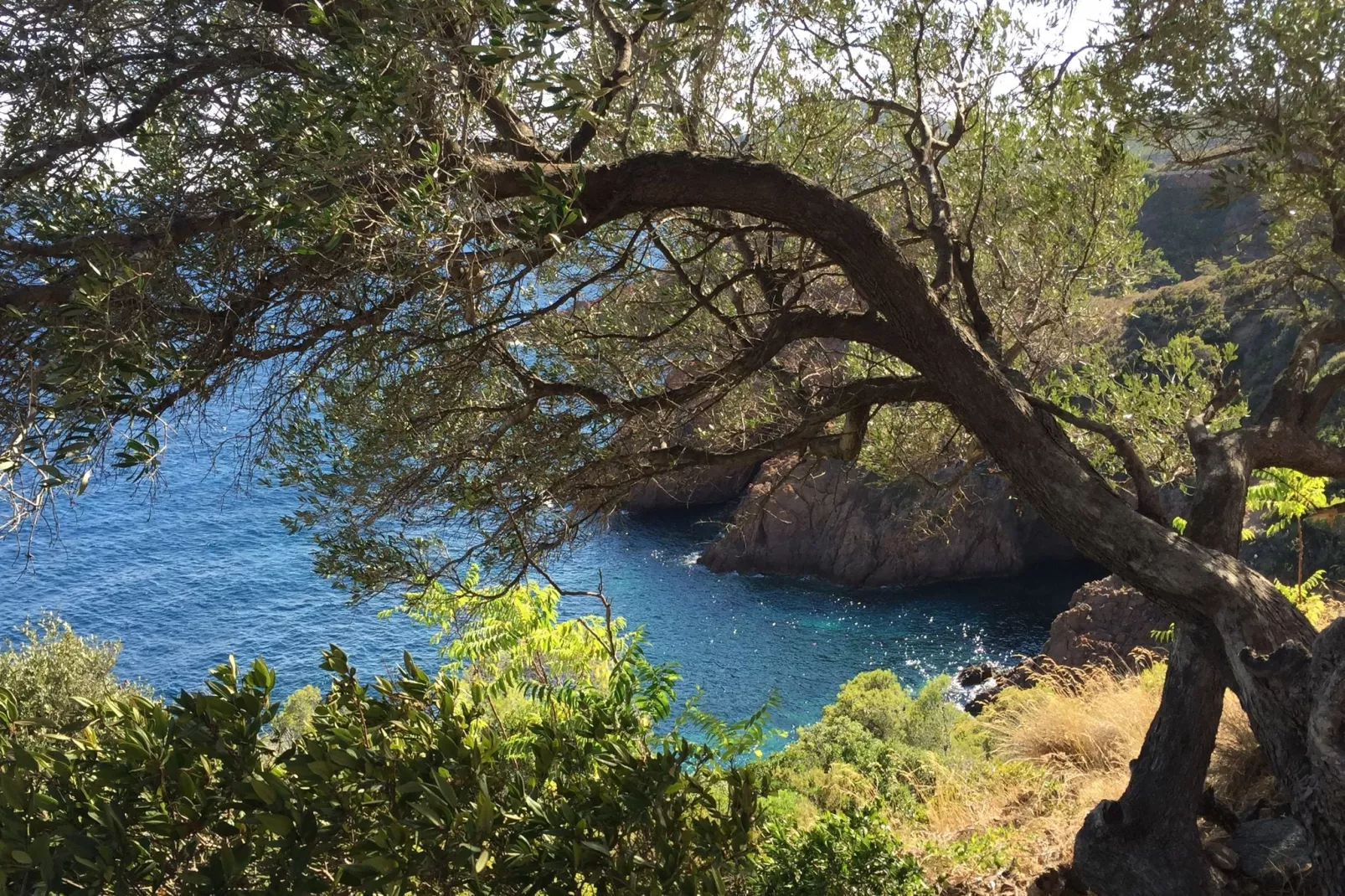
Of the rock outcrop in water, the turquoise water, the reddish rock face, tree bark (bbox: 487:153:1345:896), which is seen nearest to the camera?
tree bark (bbox: 487:153:1345:896)

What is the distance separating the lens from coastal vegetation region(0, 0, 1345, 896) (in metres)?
2.85

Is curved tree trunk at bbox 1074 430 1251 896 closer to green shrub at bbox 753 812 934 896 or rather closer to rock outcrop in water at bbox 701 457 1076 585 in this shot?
green shrub at bbox 753 812 934 896

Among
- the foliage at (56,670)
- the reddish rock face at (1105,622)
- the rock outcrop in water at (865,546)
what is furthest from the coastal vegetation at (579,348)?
the rock outcrop in water at (865,546)

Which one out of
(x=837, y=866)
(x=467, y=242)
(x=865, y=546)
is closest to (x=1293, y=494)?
(x=837, y=866)

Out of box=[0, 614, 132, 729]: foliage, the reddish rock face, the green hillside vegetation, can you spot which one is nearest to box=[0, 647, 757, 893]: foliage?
the green hillside vegetation

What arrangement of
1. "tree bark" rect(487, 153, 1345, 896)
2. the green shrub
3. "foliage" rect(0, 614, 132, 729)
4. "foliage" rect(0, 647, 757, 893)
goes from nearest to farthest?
"foliage" rect(0, 647, 757, 893)
"tree bark" rect(487, 153, 1345, 896)
the green shrub
"foliage" rect(0, 614, 132, 729)

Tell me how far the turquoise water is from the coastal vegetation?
52.2 feet

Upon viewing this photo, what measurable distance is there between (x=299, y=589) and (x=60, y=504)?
779 centimetres

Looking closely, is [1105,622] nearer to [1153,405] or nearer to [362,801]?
[1153,405]

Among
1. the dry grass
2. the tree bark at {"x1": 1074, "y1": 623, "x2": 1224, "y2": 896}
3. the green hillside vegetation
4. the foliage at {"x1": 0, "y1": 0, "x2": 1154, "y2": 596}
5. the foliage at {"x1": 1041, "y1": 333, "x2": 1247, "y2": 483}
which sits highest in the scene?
the foliage at {"x1": 0, "y1": 0, "x2": 1154, "y2": 596}

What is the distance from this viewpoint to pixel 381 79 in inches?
110

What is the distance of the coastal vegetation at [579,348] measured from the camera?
9.36 feet

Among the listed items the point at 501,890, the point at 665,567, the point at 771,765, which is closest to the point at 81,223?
the point at 501,890

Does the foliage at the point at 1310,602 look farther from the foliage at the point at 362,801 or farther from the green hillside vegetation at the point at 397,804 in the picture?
the foliage at the point at 362,801
